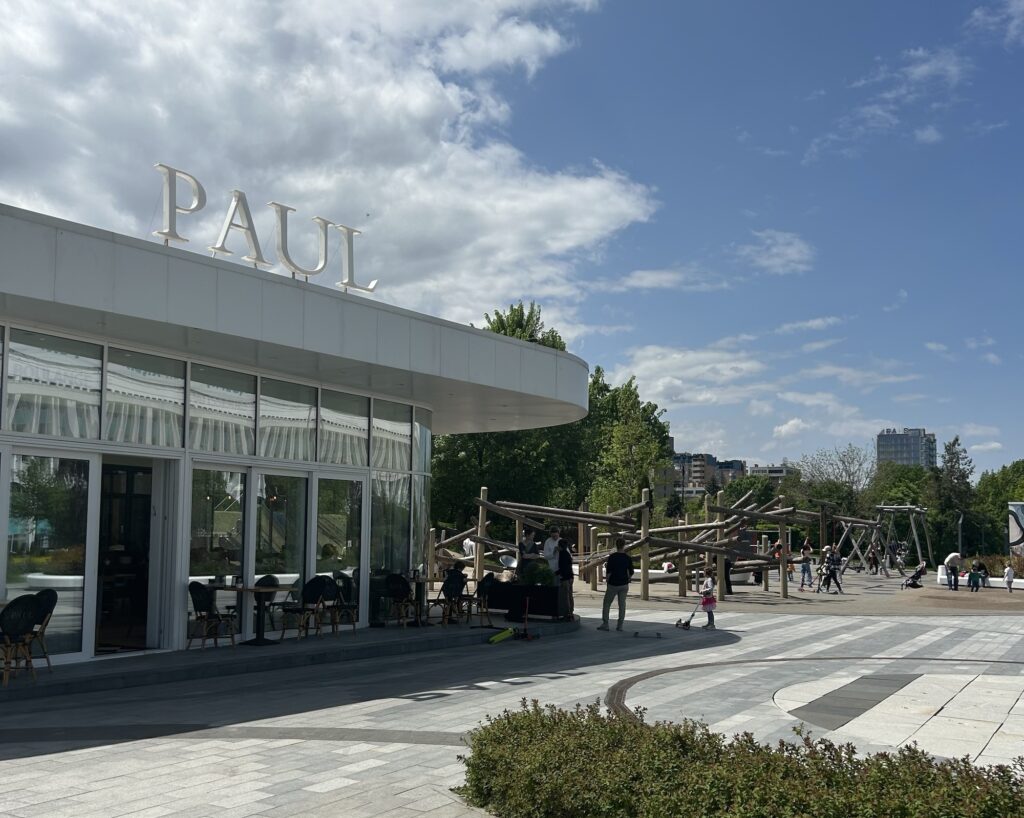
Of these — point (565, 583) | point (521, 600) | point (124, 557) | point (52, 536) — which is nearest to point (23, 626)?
point (52, 536)

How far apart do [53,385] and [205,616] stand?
3.81m

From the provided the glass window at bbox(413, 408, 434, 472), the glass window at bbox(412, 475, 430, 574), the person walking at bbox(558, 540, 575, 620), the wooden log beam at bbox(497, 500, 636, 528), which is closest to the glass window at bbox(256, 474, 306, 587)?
the glass window at bbox(412, 475, 430, 574)

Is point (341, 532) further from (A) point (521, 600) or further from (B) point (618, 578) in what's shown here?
(B) point (618, 578)

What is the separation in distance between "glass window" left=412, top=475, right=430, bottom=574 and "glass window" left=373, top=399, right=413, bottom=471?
0.52m

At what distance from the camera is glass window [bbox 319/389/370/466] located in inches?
650

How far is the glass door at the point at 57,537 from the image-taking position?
11.8 meters

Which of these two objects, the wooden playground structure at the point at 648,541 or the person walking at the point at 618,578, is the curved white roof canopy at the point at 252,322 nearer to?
the person walking at the point at 618,578

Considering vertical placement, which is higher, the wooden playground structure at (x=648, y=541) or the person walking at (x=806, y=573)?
the wooden playground structure at (x=648, y=541)

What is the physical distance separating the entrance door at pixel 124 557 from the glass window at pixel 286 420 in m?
1.85

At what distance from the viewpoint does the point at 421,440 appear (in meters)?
19.0

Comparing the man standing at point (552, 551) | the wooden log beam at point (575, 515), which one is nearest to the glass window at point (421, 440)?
the man standing at point (552, 551)

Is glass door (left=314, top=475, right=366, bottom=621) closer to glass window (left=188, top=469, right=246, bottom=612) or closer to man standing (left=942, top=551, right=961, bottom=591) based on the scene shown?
glass window (left=188, top=469, right=246, bottom=612)

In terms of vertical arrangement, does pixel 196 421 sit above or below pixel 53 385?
below

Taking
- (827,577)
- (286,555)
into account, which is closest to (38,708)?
(286,555)
